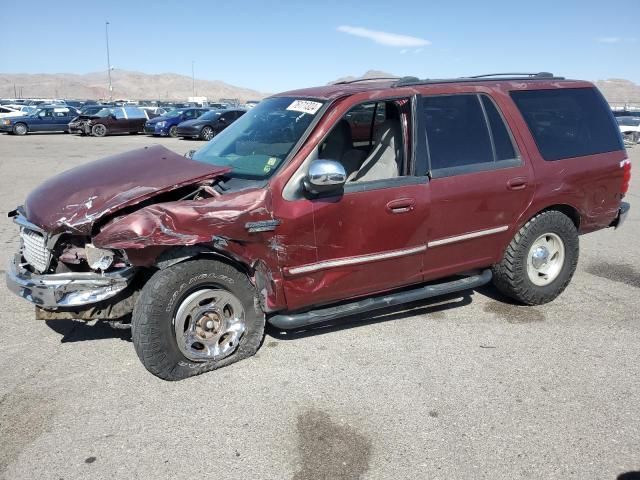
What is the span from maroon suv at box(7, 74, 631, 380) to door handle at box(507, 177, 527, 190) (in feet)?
0.03

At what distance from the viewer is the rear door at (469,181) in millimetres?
4203

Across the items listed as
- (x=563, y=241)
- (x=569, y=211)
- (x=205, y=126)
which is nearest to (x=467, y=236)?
(x=563, y=241)

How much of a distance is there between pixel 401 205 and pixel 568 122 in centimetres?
214

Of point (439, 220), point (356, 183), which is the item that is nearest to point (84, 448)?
point (356, 183)

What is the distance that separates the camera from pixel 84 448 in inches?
116

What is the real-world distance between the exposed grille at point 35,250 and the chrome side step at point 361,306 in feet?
5.17

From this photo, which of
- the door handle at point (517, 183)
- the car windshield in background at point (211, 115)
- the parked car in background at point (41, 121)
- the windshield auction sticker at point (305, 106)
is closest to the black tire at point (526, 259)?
the door handle at point (517, 183)

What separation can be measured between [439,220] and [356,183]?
781 millimetres

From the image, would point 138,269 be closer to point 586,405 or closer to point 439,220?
point 439,220

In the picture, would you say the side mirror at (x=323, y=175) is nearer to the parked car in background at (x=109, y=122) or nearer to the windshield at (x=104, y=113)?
the parked car in background at (x=109, y=122)

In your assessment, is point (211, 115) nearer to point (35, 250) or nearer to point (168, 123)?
point (168, 123)

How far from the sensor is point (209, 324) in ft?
12.1

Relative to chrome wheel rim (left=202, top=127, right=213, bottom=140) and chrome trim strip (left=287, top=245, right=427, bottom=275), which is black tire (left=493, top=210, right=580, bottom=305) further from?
chrome wheel rim (left=202, top=127, right=213, bottom=140)

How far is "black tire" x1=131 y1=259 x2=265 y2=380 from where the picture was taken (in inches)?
134
